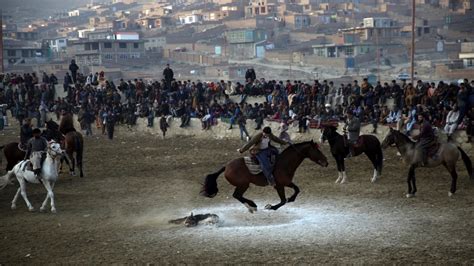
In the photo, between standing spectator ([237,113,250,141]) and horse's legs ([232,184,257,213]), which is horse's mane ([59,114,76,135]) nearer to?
horse's legs ([232,184,257,213])

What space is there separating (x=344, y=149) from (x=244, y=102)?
14298 mm

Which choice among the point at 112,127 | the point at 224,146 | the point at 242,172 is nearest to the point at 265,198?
the point at 242,172

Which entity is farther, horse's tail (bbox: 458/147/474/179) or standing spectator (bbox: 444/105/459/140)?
standing spectator (bbox: 444/105/459/140)

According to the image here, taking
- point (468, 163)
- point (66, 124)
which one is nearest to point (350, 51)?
point (66, 124)

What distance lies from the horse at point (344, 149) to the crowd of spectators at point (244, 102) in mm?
5221

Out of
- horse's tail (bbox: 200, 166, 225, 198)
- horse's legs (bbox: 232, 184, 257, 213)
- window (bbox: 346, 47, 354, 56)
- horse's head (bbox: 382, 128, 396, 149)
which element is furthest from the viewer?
window (bbox: 346, 47, 354, 56)

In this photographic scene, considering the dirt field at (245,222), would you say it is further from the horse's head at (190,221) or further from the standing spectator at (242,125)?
the standing spectator at (242,125)

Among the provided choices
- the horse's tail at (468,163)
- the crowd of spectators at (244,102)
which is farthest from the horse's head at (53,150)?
the crowd of spectators at (244,102)

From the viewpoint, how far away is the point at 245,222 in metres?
13.6

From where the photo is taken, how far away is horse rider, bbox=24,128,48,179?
1513 cm

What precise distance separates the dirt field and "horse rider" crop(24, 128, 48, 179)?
1.28 m

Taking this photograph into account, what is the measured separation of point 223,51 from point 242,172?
77809 mm

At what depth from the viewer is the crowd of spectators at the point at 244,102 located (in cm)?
2544

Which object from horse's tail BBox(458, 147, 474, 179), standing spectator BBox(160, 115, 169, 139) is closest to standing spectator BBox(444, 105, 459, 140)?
horse's tail BBox(458, 147, 474, 179)
